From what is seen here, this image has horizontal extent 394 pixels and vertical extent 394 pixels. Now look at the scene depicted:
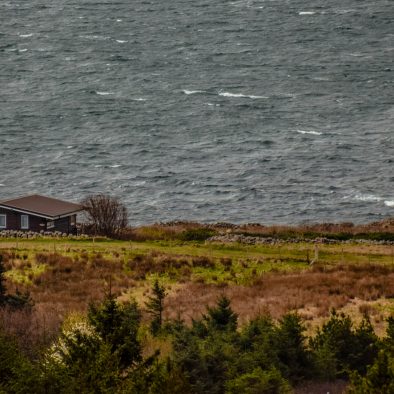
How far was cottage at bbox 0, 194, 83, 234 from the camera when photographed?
7744cm

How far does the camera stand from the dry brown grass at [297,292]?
164 feet

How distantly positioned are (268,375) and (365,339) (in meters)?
7.41

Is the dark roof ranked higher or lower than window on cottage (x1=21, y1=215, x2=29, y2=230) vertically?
higher

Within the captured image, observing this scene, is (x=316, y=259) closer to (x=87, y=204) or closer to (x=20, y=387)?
(x=87, y=204)

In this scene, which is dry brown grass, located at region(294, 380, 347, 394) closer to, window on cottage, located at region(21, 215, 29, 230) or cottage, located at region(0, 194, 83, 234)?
cottage, located at region(0, 194, 83, 234)

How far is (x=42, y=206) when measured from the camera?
261 ft

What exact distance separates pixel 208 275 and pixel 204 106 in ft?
264

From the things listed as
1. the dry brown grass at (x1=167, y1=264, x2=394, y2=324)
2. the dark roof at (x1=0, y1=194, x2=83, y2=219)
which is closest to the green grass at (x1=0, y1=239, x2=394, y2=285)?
the dry brown grass at (x1=167, y1=264, x2=394, y2=324)

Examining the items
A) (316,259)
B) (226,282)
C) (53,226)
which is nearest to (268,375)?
(226,282)

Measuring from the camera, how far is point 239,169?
4604 inches

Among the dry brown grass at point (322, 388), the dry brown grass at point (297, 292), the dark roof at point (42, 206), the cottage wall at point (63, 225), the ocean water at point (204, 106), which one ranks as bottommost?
the dry brown grass at point (322, 388)

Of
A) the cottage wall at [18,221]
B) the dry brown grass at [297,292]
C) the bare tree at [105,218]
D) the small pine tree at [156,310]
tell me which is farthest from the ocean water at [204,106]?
the small pine tree at [156,310]

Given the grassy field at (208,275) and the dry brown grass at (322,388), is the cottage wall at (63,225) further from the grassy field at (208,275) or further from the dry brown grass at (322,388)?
the dry brown grass at (322,388)

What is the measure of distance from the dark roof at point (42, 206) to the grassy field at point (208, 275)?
6.37m
